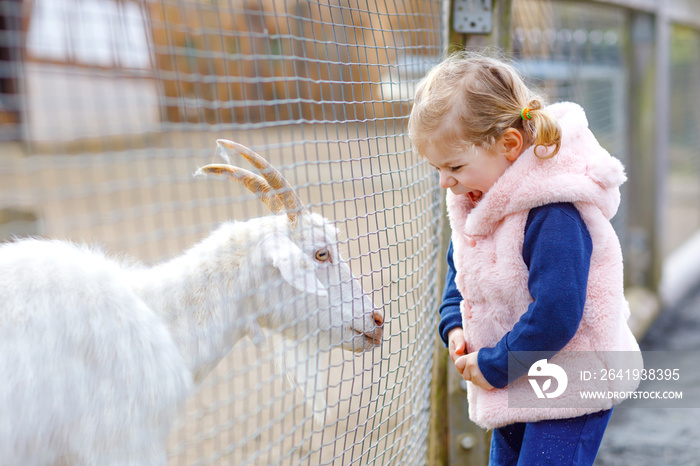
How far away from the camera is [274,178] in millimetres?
2025

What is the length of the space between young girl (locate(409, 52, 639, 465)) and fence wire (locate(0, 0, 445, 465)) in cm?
32

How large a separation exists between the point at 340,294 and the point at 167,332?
1.79 feet

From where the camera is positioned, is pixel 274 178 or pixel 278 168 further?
pixel 278 168

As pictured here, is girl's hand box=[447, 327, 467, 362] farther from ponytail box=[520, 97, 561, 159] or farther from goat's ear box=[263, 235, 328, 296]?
ponytail box=[520, 97, 561, 159]

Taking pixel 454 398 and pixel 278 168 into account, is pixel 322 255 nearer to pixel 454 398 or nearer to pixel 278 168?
pixel 278 168

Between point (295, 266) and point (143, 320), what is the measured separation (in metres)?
0.41

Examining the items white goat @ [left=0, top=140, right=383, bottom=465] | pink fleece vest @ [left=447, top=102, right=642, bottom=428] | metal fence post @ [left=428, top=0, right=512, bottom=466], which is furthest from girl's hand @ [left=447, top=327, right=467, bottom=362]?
metal fence post @ [left=428, top=0, right=512, bottom=466]

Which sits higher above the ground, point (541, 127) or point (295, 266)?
point (541, 127)

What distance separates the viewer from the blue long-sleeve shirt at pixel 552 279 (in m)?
1.50

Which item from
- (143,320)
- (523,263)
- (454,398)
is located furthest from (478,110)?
(454,398)

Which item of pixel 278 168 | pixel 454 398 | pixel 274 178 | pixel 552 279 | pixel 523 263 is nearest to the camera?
pixel 552 279

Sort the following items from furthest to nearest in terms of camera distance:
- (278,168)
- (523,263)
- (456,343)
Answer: (278,168), (456,343), (523,263)

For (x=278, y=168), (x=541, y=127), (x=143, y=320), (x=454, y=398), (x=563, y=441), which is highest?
(x=541, y=127)

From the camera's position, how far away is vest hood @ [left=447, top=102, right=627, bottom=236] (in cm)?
154
